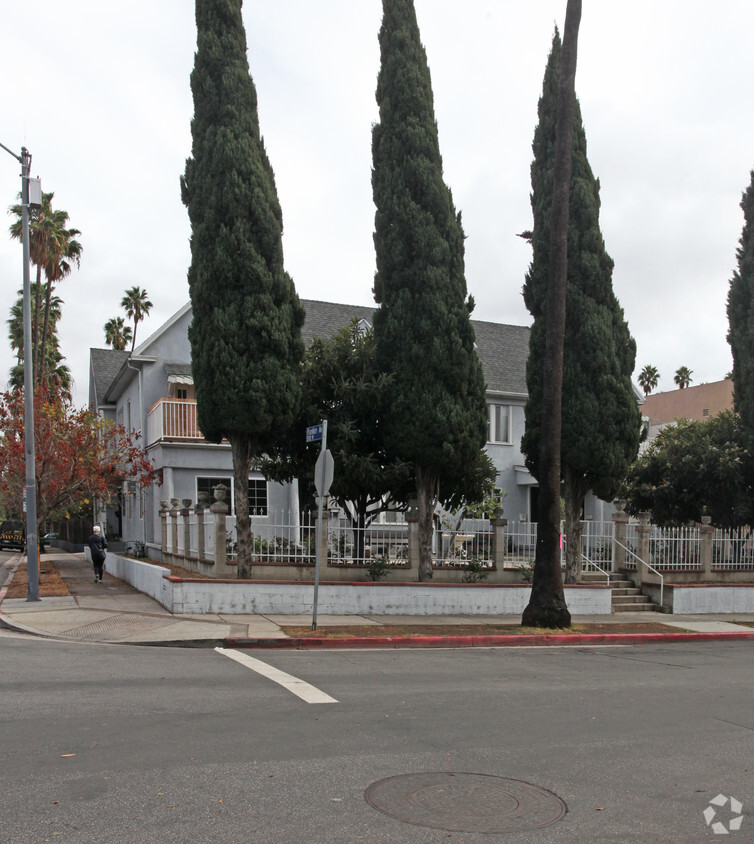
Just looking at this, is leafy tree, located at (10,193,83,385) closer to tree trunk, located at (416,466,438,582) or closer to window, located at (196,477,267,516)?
window, located at (196,477,267,516)

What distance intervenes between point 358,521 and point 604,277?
25.5 ft

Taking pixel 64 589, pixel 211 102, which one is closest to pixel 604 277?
pixel 211 102

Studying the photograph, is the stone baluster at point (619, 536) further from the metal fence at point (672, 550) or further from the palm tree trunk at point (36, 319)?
the palm tree trunk at point (36, 319)

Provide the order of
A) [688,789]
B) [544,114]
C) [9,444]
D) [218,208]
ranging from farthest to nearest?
1. [9,444]
2. [544,114]
3. [218,208]
4. [688,789]

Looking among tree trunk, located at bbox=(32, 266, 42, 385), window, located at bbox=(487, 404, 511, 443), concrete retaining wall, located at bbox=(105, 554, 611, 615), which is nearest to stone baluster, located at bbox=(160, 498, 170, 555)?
concrete retaining wall, located at bbox=(105, 554, 611, 615)

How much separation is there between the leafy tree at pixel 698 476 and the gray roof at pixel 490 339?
21.2 feet

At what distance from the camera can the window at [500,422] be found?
29203 mm

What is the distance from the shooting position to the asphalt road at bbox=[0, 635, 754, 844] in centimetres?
503

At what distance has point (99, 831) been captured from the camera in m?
4.76

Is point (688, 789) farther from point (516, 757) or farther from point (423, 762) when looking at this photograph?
point (423, 762)

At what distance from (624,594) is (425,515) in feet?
18.1

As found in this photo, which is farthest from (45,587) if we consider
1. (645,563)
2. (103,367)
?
(103,367)

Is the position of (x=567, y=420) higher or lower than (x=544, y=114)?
lower

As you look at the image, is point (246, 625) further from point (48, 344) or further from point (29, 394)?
point (48, 344)
